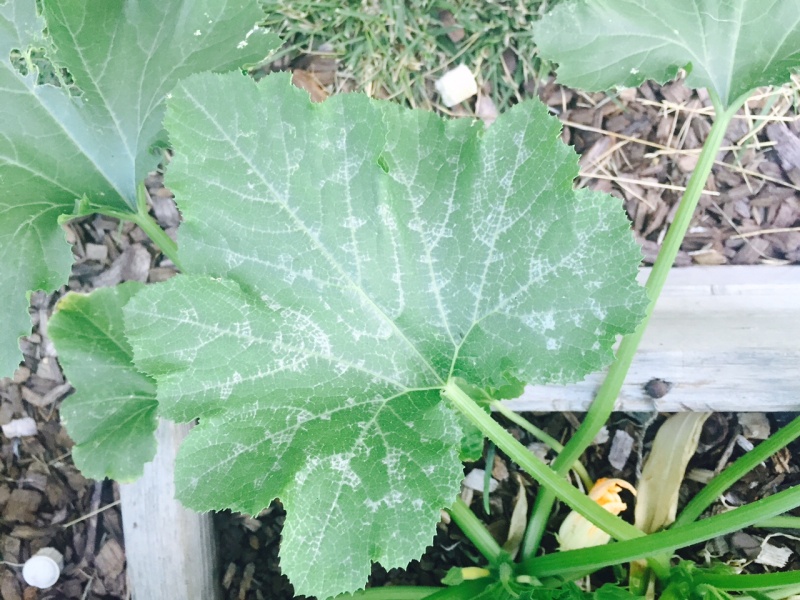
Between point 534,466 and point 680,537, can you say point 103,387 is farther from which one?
point 680,537

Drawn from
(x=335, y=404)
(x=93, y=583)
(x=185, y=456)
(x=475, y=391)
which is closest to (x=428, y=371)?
(x=335, y=404)

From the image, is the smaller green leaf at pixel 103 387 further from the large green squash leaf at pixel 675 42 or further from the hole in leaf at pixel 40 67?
the large green squash leaf at pixel 675 42

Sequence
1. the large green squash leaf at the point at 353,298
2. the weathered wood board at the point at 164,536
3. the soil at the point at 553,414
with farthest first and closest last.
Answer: the soil at the point at 553,414 < the weathered wood board at the point at 164,536 < the large green squash leaf at the point at 353,298

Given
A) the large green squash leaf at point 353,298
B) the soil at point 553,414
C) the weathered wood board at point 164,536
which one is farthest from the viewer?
the soil at point 553,414

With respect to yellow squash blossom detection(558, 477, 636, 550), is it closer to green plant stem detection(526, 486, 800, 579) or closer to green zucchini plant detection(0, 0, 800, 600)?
green plant stem detection(526, 486, 800, 579)

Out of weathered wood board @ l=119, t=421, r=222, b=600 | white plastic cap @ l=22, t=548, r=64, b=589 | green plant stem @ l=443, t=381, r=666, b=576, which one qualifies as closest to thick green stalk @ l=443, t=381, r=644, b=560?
Answer: green plant stem @ l=443, t=381, r=666, b=576

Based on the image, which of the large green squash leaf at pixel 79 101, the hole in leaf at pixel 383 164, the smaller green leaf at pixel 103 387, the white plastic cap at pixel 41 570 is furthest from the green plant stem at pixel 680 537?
the white plastic cap at pixel 41 570
